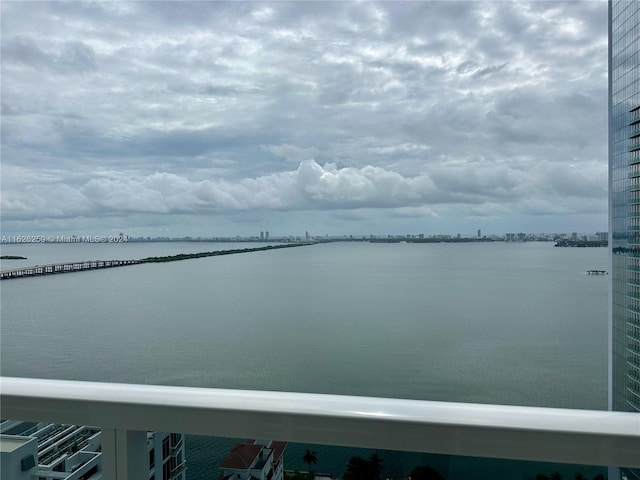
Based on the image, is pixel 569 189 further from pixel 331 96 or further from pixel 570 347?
pixel 331 96

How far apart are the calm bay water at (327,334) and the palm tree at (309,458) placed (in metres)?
10.1

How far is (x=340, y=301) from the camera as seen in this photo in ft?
76.2

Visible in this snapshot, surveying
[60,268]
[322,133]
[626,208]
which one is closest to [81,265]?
[60,268]

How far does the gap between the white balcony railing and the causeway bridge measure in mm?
28378

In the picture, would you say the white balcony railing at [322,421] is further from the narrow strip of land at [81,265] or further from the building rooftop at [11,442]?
the narrow strip of land at [81,265]

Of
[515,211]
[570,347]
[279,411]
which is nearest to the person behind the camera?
[279,411]

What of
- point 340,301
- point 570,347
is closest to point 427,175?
point 340,301

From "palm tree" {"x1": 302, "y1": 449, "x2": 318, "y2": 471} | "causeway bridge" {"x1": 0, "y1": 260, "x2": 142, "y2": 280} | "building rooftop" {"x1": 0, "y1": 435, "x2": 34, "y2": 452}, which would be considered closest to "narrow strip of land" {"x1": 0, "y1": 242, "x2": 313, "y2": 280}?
"causeway bridge" {"x1": 0, "y1": 260, "x2": 142, "y2": 280}

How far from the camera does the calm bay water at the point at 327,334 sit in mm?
13875

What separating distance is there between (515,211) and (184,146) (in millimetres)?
20975

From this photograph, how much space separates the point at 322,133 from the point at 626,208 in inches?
1059

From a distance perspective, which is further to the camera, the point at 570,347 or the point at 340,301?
the point at 340,301

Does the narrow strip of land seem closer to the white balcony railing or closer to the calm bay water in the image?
the calm bay water

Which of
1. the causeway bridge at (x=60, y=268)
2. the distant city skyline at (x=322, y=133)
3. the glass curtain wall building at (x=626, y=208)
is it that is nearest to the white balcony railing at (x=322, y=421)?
the glass curtain wall building at (x=626, y=208)
